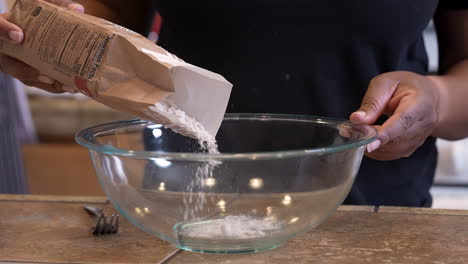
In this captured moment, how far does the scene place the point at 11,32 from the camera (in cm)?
84

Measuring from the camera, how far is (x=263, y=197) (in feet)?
2.51

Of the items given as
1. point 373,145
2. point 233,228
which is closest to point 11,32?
point 233,228

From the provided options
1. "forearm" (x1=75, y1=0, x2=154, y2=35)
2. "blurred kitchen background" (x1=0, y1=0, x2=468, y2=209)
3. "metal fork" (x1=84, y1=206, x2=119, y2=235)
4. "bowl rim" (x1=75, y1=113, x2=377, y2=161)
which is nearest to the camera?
"bowl rim" (x1=75, y1=113, x2=377, y2=161)

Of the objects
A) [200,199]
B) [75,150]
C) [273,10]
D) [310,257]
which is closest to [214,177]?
[200,199]

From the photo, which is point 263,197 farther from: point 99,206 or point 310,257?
point 99,206

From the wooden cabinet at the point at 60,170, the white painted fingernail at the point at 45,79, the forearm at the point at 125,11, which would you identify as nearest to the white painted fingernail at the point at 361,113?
the white painted fingernail at the point at 45,79

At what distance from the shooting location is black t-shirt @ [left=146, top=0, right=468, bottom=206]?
1.13 m

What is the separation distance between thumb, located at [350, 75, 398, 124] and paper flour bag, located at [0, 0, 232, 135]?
0.19 m

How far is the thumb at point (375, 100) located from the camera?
0.84 metres

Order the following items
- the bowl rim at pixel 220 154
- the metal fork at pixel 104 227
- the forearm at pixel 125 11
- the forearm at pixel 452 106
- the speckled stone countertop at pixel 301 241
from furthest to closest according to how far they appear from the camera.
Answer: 1. the forearm at pixel 125 11
2. the forearm at pixel 452 106
3. the metal fork at pixel 104 227
4. the speckled stone countertop at pixel 301 241
5. the bowl rim at pixel 220 154

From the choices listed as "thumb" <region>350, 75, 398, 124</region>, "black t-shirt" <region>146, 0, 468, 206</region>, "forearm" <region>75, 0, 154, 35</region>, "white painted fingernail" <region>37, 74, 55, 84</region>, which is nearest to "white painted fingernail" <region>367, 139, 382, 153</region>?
"thumb" <region>350, 75, 398, 124</region>

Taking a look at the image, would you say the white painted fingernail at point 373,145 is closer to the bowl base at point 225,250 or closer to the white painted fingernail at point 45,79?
the bowl base at point 225,250

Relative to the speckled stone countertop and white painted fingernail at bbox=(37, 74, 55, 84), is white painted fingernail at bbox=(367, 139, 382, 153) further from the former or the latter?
white painted fingernail at bbox=(37, 74, 55, 84)

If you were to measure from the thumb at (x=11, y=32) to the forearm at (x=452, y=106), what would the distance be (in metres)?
0.66
